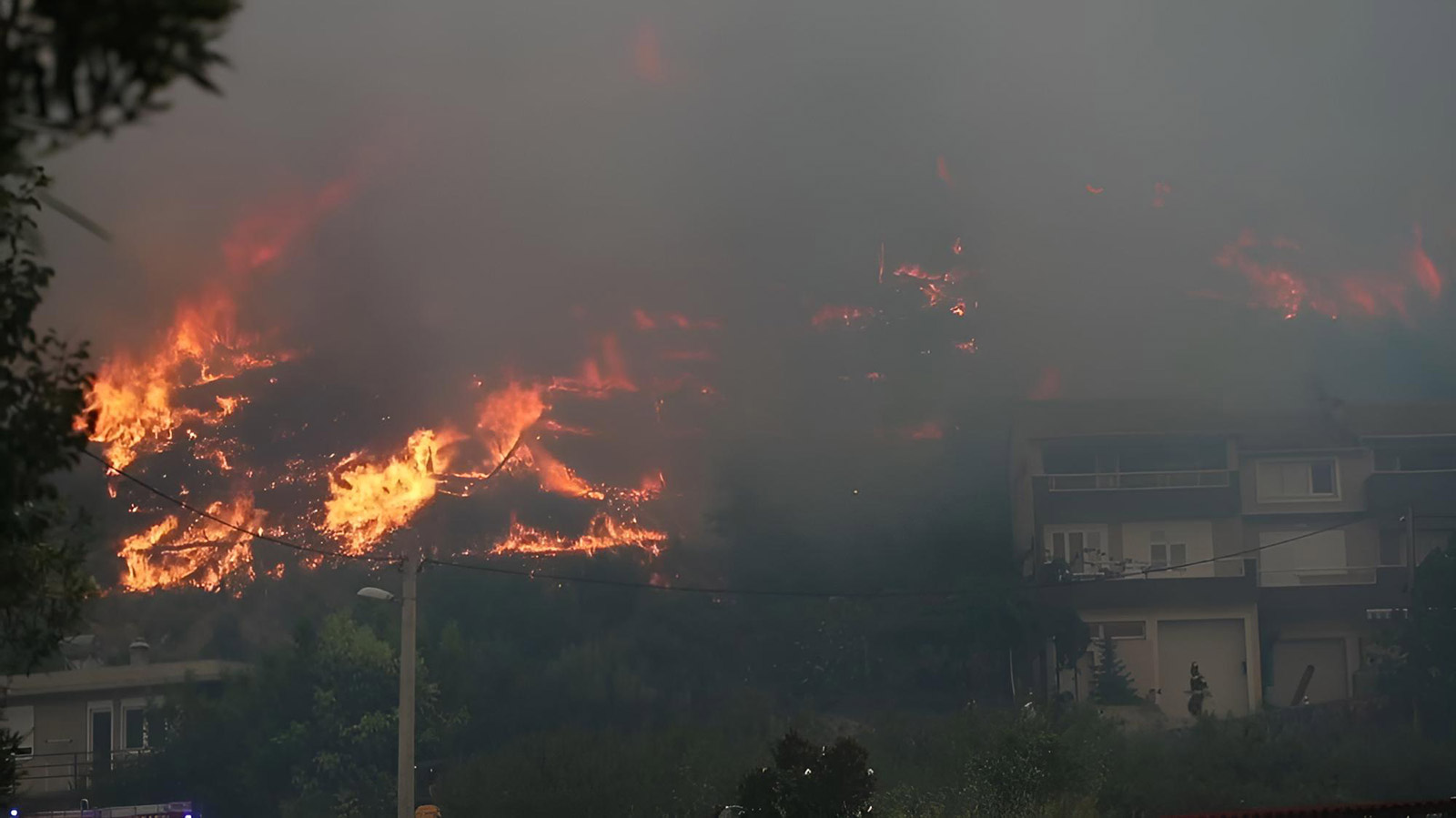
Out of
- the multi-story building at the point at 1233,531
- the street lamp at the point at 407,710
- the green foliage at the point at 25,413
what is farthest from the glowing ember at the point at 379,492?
the green foliage at the point at 25,413

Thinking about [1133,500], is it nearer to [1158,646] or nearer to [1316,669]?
[1158,646]

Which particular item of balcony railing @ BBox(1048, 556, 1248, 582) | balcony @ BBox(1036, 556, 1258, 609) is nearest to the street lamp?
balcony @ BBox(1036, 556, 1258, 609)

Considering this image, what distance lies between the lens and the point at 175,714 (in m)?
62.2

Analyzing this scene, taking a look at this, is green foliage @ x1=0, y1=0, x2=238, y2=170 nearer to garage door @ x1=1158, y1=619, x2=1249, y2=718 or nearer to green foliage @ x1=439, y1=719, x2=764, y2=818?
green foliage @ x1=439, y1=719, x2=764, y2=818

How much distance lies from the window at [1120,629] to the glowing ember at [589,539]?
23499 millimetres

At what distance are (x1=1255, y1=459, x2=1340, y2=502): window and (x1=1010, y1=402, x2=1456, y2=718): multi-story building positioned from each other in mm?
66

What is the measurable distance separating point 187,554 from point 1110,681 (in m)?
47.5

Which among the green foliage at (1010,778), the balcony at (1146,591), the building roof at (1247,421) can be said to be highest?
the building roof at (1247,421)

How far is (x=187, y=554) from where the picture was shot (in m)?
82.5

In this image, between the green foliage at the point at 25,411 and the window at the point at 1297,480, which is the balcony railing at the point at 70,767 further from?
the window at the point at 1297,480

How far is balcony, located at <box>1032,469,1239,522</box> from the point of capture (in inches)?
2881

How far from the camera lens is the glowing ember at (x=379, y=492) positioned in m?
81.4

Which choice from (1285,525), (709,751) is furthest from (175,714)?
(1285,525)

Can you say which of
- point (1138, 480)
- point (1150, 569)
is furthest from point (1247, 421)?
point (1150, 569)
